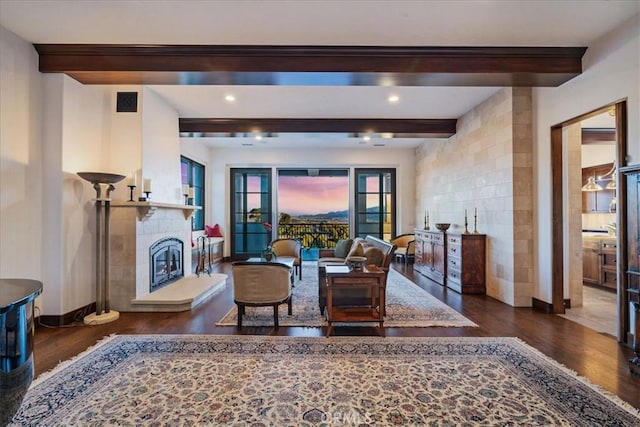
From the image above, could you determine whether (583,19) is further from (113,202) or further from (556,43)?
(113,202)

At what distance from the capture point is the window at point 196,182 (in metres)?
6.95

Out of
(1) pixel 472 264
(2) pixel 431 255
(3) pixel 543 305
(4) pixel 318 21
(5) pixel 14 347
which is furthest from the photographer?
(2) pixel 431 255

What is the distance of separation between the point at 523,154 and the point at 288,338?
3.84 meters

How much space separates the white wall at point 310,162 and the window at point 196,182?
310mm

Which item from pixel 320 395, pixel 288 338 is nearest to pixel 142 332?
pixel 288 338

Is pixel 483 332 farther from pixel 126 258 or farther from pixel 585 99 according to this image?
pixel 126 258

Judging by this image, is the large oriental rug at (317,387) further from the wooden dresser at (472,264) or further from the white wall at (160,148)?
the white wall at (160,148)

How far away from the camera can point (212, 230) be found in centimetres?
772

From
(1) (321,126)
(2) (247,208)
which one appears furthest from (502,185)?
(2) (247,208)

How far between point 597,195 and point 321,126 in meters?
5.66

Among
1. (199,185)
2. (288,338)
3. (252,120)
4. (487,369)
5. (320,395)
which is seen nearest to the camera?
(320,395)

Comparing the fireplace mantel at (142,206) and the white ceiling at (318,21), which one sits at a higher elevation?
the white ceiling at (318,21)

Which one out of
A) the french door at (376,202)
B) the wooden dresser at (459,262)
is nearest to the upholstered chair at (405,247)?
the french door at (376,202)

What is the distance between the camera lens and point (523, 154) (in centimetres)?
407
